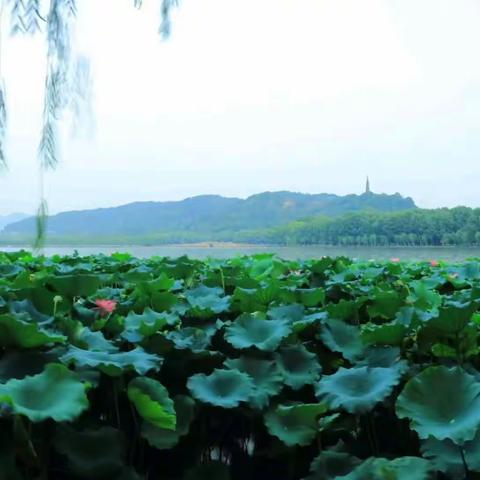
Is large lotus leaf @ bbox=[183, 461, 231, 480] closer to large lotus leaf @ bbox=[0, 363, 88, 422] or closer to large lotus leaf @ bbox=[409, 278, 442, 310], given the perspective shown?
large lotus leaf @ bbox=[0, 363, 88, 422]

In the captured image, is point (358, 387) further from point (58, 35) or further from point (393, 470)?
point (58, 35)

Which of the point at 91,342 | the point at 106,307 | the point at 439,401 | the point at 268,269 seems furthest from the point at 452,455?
the point at 268,269

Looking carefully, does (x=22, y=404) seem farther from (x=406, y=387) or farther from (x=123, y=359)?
(x=406, y=387)

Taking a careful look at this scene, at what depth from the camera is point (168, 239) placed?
2630 centimetres

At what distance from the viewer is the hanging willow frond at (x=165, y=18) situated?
2020 millimetres

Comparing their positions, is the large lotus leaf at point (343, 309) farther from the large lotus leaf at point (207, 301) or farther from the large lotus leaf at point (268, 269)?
the large lotus leaf at point (268, 269)

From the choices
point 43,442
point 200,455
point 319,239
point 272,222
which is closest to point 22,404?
point 43,442

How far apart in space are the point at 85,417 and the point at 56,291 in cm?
38

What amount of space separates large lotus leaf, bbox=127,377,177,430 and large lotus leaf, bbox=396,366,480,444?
0.93 ft

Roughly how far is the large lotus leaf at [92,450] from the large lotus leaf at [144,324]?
178 mm

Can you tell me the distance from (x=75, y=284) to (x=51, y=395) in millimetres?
440

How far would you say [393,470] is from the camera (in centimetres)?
62

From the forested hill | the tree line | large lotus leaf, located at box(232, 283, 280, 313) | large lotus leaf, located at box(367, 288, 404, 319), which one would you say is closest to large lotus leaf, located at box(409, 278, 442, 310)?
large lotus leaf, located at box(367, 288, 404, 319)

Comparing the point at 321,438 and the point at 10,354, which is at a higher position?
the point at 10,354
